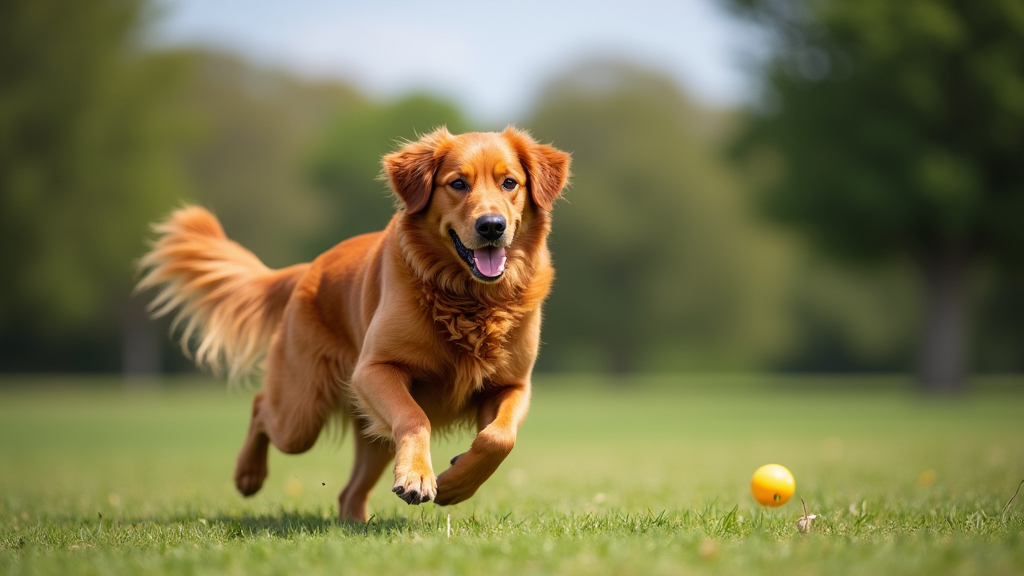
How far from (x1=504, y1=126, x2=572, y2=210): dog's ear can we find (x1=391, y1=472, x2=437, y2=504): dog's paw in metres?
1.63

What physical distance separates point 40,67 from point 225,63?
1530cm

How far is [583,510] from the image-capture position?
5156mm

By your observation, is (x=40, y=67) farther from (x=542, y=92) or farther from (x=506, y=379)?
(x=506, y=379)

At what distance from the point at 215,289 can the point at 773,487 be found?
3.96 meters

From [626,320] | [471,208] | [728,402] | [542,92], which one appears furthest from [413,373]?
[542,92]

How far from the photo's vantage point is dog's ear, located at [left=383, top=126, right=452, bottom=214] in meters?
4.84

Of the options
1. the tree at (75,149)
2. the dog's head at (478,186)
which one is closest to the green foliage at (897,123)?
the tree at (75,149)

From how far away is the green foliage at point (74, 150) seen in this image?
89.4ft

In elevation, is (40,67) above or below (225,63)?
below

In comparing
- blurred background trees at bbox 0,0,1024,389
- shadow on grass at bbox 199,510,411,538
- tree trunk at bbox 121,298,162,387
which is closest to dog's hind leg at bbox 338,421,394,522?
shadow on grass at bbox 199,510,411,538

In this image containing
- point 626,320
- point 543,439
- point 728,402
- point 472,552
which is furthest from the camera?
point 626,320

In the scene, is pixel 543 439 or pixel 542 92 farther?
pixel 542 92

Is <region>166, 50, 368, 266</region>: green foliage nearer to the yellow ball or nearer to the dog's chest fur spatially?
the dog's chest fur

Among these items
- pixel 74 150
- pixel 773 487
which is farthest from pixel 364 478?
pixel 74 150
